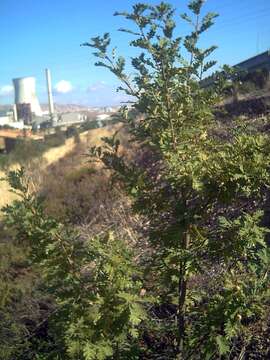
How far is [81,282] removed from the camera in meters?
3.06

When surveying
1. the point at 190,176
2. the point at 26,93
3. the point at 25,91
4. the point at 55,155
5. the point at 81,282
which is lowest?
the point at 55,155

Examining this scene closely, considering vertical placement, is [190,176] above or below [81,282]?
above

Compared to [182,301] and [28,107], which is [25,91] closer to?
[28,107]

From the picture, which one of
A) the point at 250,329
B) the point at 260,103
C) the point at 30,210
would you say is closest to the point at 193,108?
the point at 30,210

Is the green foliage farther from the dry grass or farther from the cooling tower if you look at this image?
the cooling tower

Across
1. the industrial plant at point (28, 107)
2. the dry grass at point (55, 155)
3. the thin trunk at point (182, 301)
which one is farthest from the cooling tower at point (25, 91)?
the thin trunk at point (182, 301)

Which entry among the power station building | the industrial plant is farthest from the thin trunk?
the power station building

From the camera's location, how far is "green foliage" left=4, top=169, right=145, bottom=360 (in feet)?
9.25

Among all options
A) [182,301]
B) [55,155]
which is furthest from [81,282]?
[55,155]

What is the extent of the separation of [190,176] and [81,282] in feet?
3.04

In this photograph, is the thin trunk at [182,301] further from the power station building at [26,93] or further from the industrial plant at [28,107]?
the power station building at [26,93]

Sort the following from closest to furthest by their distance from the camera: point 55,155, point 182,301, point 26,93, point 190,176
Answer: point 190,176
point 182,301
point 55,155
point 26,93

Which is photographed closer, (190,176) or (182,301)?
(190,176)

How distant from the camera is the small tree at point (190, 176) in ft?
9.40
